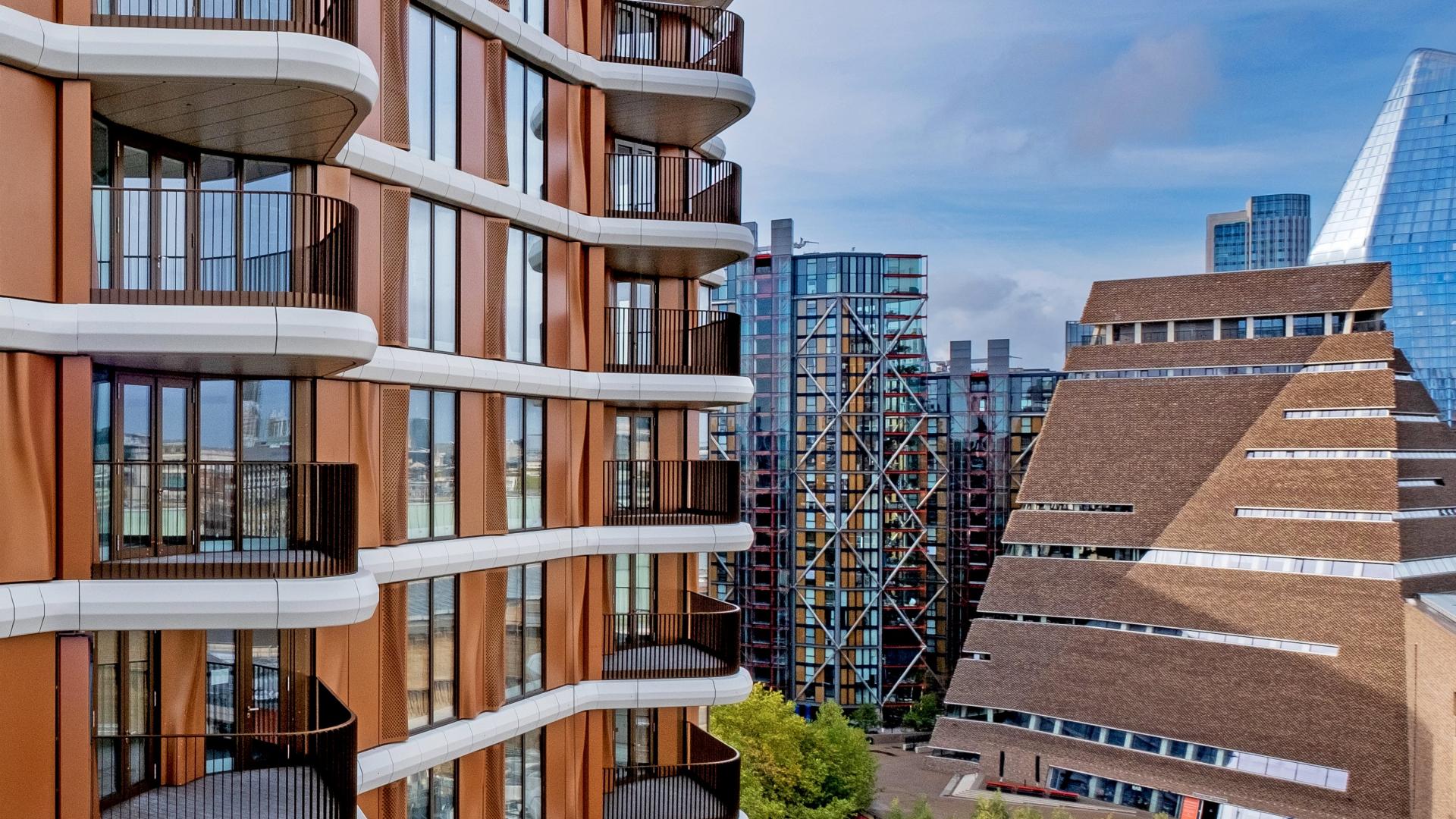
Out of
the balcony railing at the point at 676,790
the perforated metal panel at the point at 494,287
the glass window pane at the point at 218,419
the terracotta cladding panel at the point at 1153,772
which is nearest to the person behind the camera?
the glass window pane at the point at 218,419

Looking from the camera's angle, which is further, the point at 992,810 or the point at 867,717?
the point at 867,717

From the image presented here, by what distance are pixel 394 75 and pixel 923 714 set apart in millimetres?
54196

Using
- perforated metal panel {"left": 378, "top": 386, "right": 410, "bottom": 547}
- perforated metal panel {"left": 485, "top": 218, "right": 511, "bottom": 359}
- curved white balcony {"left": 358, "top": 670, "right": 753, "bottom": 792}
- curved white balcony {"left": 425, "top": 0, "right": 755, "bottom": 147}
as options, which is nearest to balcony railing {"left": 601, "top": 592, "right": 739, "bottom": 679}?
curved white balcony {"left": 358, "top": 670, "right": 753, "bottom": 792}

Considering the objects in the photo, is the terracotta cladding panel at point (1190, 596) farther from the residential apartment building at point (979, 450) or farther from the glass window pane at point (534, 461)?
the glass window pane at point (534, 461)

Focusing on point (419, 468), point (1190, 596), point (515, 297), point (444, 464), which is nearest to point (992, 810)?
point (1190, 596)

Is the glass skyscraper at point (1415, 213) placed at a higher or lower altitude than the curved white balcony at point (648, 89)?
higher

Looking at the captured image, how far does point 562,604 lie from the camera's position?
1586 cm

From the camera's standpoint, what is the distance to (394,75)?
41.5 ft

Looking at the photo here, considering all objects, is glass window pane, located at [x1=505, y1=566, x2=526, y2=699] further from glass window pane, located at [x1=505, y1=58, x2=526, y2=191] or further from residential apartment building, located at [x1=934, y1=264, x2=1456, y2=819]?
residential apartment building, located at [x1=934, y1=264, x2=1456, y2=819]

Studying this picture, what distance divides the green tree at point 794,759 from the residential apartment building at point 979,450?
1044 inches

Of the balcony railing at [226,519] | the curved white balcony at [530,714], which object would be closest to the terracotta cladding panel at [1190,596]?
the curved white balcony at [530,714]

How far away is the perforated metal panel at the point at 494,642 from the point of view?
46.5 ft

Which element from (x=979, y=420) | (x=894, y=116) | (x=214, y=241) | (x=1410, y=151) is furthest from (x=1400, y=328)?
(x=214, y=241)

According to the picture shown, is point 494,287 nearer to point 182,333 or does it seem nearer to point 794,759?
point 182,333
